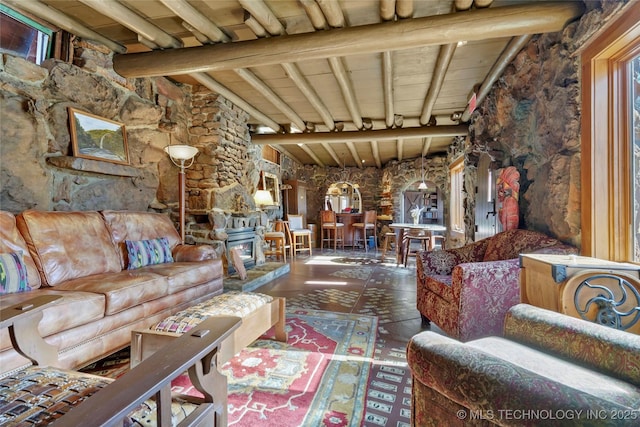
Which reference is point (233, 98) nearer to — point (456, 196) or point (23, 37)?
point (23, 37)

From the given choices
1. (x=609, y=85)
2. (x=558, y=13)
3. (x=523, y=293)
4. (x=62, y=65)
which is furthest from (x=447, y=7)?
(x=62, y=65)

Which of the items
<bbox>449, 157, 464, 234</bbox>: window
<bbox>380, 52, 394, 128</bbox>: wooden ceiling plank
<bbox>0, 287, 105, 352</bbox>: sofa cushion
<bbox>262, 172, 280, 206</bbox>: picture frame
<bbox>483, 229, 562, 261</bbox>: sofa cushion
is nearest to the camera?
<bbox>0, 287, 105, 352</bbox>: sofa cushion

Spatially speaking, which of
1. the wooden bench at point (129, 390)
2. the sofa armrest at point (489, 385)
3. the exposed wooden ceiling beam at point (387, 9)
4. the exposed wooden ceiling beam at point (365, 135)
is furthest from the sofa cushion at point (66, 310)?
the exposed wooden ceiling beam at point (365, 135)

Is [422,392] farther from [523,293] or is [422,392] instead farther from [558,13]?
[558,13]

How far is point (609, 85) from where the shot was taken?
187 cm

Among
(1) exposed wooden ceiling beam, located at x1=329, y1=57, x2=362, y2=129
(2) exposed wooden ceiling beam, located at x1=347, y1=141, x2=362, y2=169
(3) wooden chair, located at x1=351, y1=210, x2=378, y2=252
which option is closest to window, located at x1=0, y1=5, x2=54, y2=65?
(1) exposed wooden ceiling beam, located at x1=329, y1=57, x2=362, y2=129

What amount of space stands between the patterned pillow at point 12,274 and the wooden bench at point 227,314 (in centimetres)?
89

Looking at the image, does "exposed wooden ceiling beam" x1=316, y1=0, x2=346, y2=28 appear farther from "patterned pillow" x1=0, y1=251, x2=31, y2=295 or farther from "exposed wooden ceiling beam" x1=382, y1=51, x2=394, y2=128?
"patterned pillow" x1=0, y1=251, x2=31, y2=295

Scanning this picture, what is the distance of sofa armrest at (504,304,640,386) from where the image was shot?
0.97 meters

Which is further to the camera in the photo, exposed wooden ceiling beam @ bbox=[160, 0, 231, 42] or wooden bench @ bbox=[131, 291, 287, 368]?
exposed wooden ceiling beam @ bbox=[160, 0, 231, 42]

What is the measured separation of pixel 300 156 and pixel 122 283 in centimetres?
670

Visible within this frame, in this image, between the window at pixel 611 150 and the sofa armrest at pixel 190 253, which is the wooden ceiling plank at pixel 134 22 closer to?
the sofa armrest at pixel 190 253

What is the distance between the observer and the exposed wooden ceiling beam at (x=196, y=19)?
218 cm

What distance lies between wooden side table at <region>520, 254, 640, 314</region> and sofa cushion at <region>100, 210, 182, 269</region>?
3.15m
